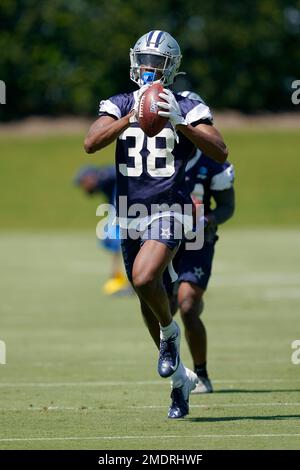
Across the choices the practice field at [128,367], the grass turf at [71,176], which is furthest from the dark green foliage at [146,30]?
the practice field at [128,367]

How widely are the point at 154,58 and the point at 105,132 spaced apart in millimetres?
542

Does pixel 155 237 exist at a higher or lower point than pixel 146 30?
lower

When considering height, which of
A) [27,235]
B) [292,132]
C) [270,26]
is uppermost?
[270,26]

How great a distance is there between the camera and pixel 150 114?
7.09m

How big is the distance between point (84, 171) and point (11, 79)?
40.2 m

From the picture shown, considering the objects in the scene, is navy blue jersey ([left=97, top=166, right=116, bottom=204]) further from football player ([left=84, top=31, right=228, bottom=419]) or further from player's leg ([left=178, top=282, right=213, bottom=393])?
football player ([left=84, top=31, right=228, bottom=419])

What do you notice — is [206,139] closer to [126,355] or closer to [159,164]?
[159,164]

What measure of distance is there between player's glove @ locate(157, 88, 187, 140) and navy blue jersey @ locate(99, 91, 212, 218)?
0.80 ft

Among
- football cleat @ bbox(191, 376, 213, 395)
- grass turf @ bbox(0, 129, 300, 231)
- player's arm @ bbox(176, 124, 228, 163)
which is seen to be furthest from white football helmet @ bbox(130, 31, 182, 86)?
grass turf @ bbox(0, 129, 300, 231)

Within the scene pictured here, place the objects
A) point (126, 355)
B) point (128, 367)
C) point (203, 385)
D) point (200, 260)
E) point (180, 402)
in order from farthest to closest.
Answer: point (126, 355) < point (128, 367) < point (200, 260) < point (203, 385) < point (180, 402)

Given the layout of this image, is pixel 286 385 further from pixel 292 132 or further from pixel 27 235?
pixel 292 132

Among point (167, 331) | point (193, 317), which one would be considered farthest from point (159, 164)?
point (193, 317)

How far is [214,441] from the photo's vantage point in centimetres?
654

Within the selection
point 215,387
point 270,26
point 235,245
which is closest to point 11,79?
point 270,26
